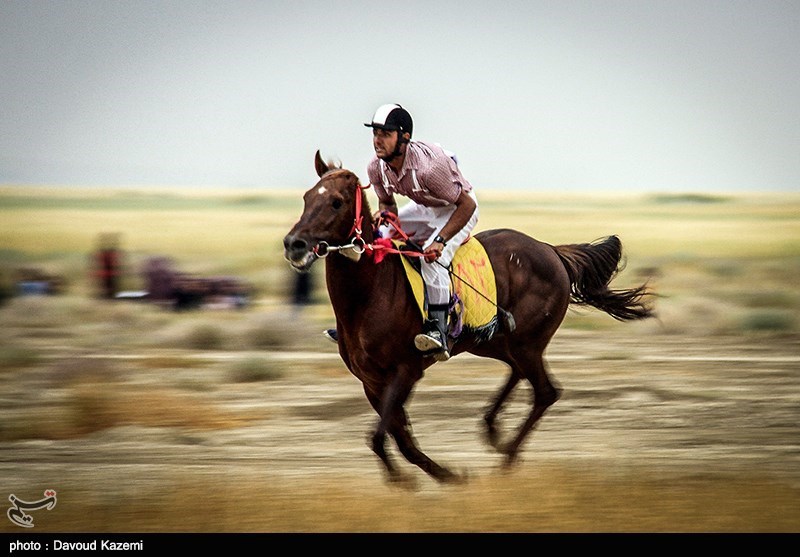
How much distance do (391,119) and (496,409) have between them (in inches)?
110

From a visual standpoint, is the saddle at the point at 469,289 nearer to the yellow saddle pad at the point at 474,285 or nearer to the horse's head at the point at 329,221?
the yellow saddle pad at the point at 474,285

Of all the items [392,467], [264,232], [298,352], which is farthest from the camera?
[264,232]

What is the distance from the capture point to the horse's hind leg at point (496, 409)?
30.2 feet

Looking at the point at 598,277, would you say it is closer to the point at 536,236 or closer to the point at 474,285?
the point at 474,285

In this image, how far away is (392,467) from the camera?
7.70 m

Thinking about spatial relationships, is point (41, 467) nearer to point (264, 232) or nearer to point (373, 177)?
point (373, 177)

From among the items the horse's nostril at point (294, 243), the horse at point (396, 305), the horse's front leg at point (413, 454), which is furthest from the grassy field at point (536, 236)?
the horse's nostril at point (294, 243)

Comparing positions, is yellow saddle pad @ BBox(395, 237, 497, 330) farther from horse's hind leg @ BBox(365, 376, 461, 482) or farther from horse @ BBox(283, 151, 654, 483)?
horse's hind leg @ BBox(365, 376, 461, 482)

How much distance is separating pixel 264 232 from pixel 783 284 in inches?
1172

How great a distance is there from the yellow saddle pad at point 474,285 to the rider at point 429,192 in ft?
0.43

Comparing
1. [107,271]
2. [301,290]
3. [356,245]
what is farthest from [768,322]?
[107,271]

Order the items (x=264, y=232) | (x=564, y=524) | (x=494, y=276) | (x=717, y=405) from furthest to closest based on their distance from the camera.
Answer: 1. (x=264, y=232)
2. (x=717, y=405)
3. (x=494, y=276)
4. (x=564, y=524)

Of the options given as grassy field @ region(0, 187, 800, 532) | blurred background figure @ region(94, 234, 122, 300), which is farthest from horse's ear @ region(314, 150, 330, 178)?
blurred background figure @ region(94, 234, 122, 300)

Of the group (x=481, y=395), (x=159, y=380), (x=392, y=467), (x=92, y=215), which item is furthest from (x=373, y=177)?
(x=92, y=215)
